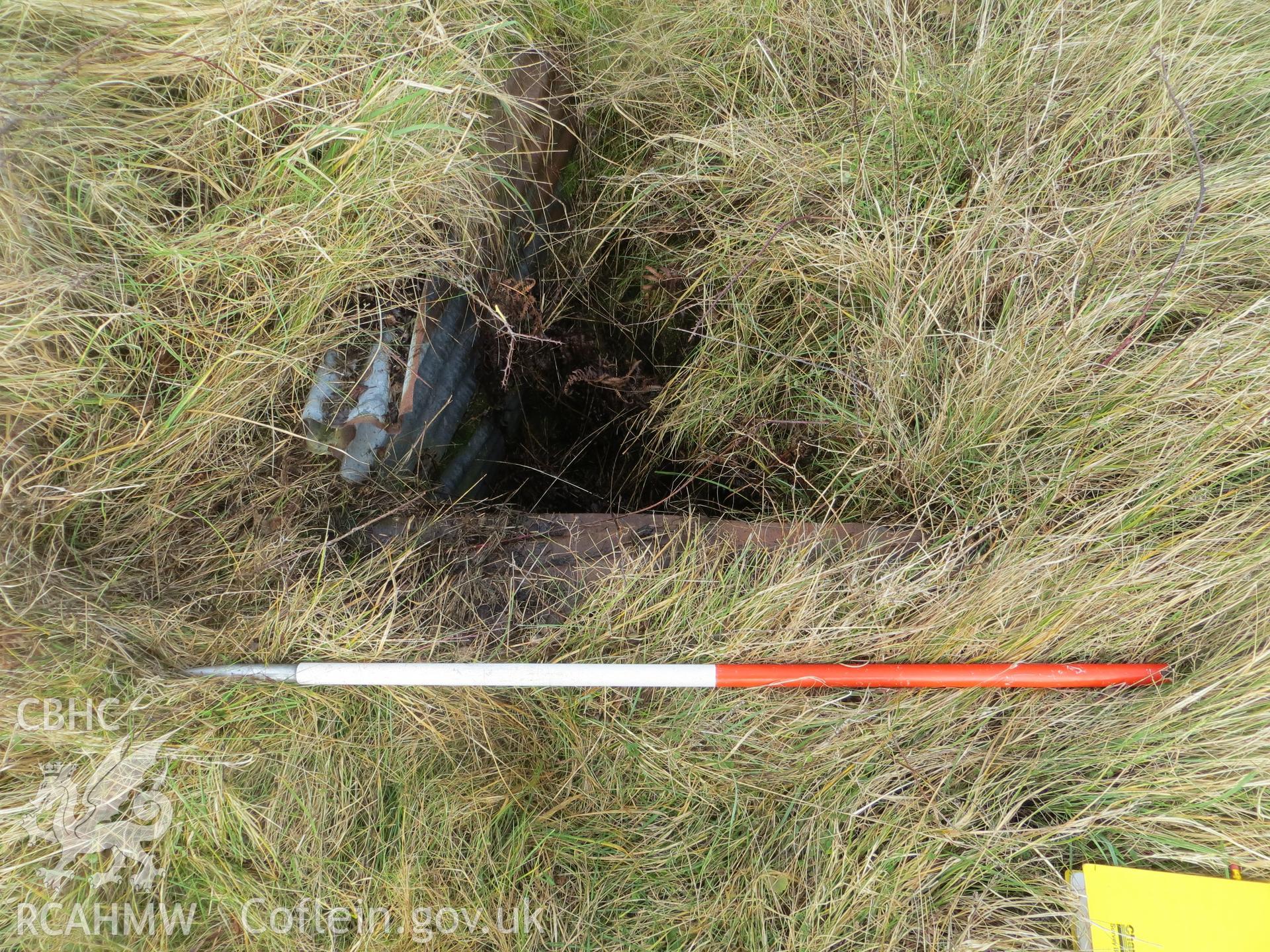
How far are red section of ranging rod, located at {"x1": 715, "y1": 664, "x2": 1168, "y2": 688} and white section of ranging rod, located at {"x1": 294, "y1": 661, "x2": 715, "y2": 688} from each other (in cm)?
8

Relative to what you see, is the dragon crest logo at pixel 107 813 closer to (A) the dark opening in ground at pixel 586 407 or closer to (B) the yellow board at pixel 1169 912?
(A) the dark opening in ground at pixel 586 407

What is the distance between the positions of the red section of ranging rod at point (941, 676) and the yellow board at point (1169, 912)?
37 centimetres

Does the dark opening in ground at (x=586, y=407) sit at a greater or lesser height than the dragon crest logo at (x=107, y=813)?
greater

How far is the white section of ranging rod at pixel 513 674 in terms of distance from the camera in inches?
58.9

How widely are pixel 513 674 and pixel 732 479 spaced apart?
74cm

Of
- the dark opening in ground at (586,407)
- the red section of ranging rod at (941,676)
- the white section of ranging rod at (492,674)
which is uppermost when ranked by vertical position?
the dark opening in ground at (586,407)

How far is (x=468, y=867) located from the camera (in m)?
1.50

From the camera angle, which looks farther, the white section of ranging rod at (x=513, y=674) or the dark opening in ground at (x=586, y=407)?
the dark opening in ground at (x=586, y=407)

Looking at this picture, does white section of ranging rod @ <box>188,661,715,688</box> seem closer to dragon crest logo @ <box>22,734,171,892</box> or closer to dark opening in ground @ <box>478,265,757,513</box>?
dragon crest logo @ <box>22,734,171,892</box>

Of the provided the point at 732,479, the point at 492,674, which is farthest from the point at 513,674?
the point at 732,479

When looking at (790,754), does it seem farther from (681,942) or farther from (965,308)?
(965,308)

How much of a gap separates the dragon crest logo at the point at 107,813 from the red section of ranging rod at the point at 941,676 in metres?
1.20

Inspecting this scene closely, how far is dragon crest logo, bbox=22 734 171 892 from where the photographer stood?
1419 mm

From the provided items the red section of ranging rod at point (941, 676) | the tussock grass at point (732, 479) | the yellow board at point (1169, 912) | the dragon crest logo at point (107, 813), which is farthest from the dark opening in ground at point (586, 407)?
the yellow board at point (1169, 912)
